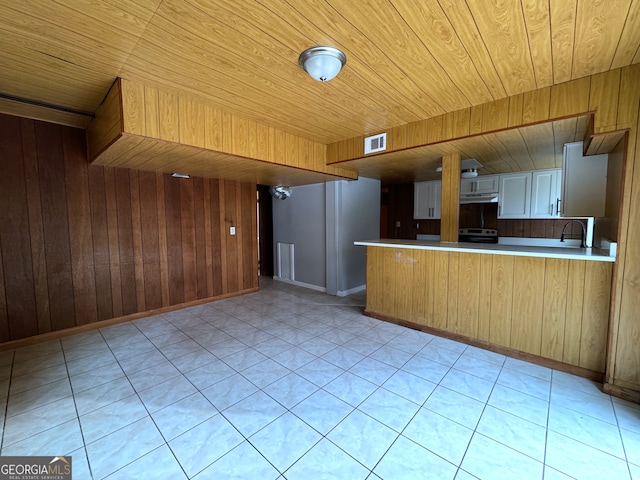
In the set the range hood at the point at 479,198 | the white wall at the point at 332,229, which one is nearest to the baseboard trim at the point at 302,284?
the white wall at the point at 332,229

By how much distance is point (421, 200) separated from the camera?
19.8ft

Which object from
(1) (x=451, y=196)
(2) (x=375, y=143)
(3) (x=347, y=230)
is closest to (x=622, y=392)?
(1) (x=451, y=196)

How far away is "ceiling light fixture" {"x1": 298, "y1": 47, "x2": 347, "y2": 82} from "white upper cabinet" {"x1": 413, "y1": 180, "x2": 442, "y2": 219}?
4.61 m

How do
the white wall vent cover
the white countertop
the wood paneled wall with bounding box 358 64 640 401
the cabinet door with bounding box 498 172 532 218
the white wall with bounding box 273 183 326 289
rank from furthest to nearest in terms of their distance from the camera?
the white wall with bounding box 273 183 326 289 → the cabinet door with bounding box 498 172 532 218 → the white wall vent cover → the white countertop → the wood paneled wall with bounding box 358 64 640 401

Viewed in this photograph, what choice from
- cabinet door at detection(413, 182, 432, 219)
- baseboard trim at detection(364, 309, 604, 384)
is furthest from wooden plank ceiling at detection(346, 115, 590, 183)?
baseboard trim at detection(364, 309, 604, 384)

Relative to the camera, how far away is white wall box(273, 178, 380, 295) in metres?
4.60

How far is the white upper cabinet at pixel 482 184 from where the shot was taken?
5.12 meters

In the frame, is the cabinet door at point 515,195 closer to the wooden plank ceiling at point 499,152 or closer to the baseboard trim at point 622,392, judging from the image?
the wooden plank ceiling at point 499,152

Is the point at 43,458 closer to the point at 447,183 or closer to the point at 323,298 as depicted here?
the point at 323,298

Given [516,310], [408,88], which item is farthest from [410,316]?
Result: [408,88]

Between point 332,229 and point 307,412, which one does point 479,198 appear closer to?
point 332,229

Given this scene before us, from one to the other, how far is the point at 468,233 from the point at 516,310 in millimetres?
3470

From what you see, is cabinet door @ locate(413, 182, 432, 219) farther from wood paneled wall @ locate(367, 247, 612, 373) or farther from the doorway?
the doorway

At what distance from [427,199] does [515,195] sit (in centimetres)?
156
